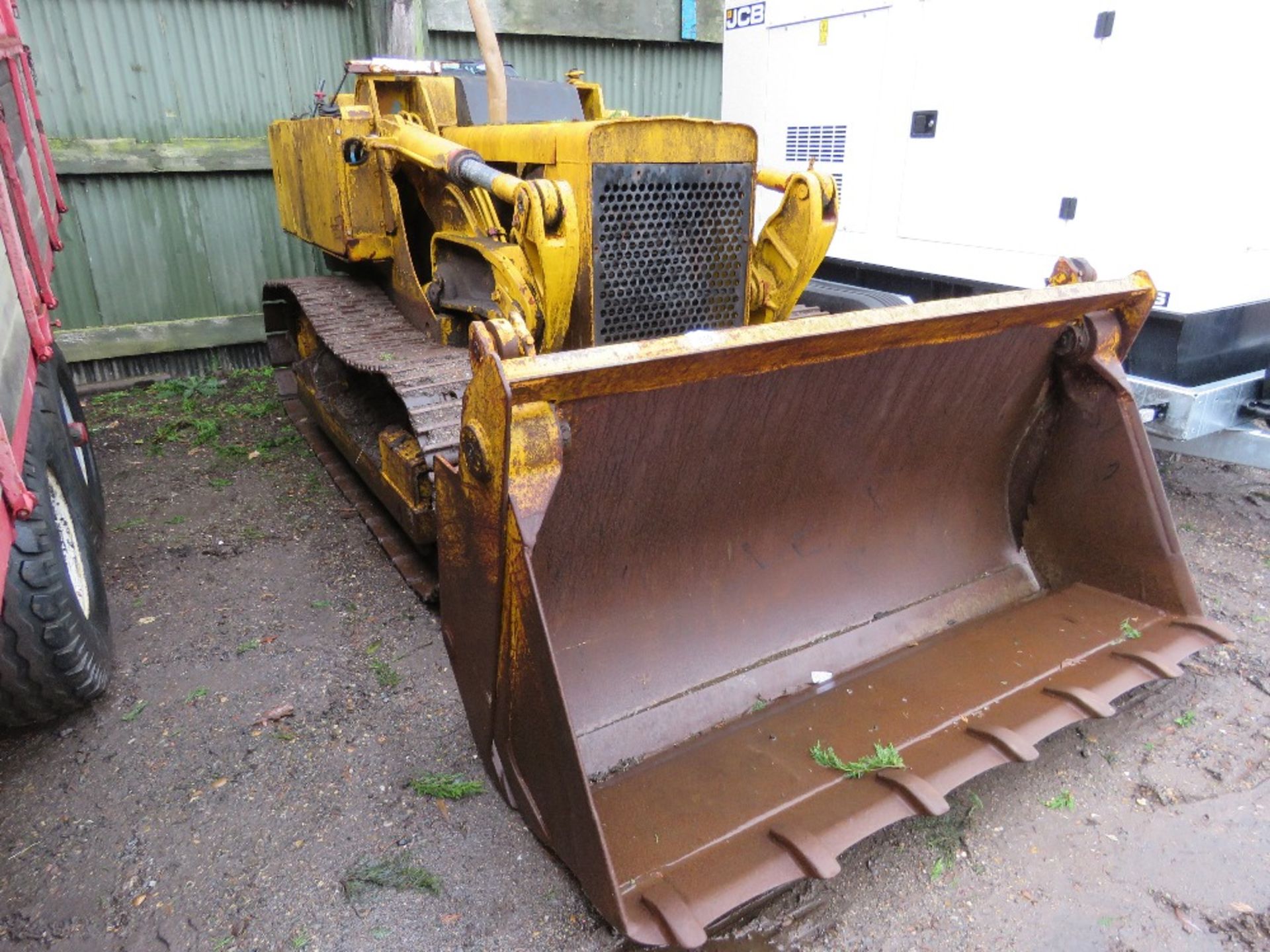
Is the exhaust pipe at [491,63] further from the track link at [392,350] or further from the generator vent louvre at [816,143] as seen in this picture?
the generator vent louvre at [816,143]

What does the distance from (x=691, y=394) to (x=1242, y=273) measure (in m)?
2.85

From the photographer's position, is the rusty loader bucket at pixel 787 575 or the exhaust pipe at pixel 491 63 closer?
the rusty loader bucket at pixel 787 575

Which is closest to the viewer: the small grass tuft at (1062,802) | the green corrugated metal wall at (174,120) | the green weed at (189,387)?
the small grass tuft at (1062,802)

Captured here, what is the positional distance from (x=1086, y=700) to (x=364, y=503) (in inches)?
125

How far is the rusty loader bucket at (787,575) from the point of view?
6.30ft

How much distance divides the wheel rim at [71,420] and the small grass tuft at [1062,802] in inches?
144

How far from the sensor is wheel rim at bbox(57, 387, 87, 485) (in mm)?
3591

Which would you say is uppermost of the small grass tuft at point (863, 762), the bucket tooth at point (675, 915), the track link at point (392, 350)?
the track link at point (392, 350)

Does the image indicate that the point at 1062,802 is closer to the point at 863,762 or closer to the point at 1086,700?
the point at 1086,700

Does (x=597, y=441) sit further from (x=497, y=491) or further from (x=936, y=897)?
(x=936, y=897)

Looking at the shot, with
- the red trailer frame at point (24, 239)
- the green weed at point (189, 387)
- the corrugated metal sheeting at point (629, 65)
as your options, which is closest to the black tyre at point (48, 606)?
the red trailer frame at point (24, 239)

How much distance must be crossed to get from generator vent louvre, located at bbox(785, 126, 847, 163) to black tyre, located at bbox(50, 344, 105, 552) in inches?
158

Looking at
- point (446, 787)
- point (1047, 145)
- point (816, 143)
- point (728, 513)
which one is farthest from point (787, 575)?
point (816, 143)

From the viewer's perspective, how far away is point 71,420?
403cm
